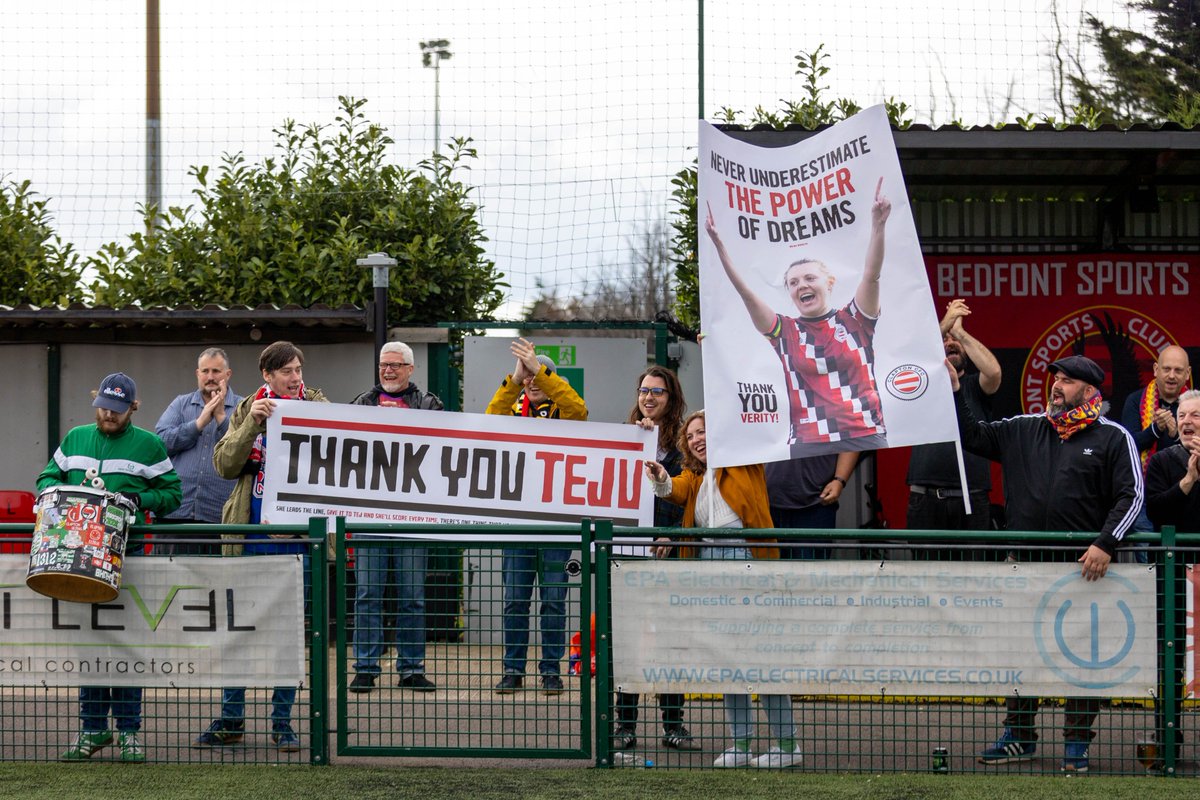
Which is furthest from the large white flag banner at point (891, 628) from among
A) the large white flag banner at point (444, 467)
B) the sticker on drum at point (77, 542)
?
the sticker on drum at point (77, 542)

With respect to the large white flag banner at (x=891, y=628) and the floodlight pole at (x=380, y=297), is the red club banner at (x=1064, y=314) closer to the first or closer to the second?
the floodlight pole at (x=380, y=297)

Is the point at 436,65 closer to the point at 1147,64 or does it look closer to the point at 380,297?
the point at 380,297

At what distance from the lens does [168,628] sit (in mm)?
6473

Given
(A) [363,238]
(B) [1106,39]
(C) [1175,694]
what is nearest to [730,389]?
(C) [1175,694]

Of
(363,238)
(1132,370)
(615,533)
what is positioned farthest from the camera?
(363,238)

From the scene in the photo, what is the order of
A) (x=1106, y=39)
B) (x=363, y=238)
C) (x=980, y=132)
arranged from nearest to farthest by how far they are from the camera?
(x=980, y=132) < (x=363, y=238) < (x=1106, y=39)

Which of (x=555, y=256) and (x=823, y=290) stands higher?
(x=555, y=256)

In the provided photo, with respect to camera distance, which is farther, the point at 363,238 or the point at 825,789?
the point at 363,238

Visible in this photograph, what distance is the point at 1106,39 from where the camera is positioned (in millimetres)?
26891

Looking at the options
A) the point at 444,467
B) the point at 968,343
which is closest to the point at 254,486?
the point at 444,467

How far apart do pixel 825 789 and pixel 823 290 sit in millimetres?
2298

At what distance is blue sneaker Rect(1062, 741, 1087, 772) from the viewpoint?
634 centimetres

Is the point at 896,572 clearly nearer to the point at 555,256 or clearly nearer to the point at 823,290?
the point at 823,290

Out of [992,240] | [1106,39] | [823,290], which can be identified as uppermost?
[1106,39]
